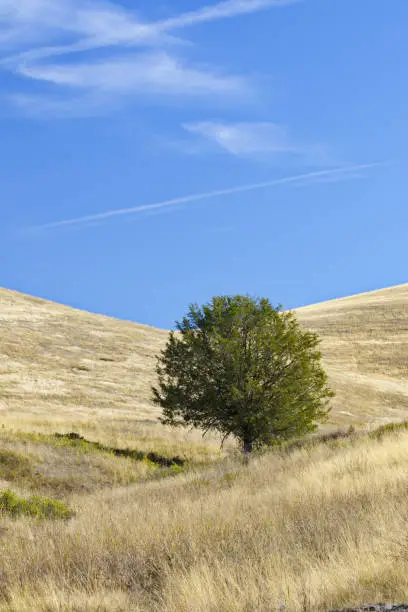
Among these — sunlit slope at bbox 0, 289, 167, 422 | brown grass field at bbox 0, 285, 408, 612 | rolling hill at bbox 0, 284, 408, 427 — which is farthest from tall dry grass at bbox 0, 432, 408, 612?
sunlit slope at bbox 0, 289, 167, 422

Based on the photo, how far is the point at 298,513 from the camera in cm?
875

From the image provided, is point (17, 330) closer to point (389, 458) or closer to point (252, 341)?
point (252, 341)

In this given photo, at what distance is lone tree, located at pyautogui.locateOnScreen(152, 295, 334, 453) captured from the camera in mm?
26828

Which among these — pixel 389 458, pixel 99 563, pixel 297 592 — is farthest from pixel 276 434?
pixel 297 592

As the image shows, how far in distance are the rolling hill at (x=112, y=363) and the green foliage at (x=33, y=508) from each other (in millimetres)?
18352

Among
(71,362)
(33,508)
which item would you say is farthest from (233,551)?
(71,362)

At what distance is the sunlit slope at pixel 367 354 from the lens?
179ft

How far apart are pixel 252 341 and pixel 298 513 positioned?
62.3ft

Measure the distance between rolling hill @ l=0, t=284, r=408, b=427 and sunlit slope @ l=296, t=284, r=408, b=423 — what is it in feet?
0.37

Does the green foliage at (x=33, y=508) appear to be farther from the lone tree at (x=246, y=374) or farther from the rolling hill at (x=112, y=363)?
the rolling hill at (x=112, y=363)

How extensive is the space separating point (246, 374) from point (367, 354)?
52.3 m

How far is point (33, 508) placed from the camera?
13.5 m

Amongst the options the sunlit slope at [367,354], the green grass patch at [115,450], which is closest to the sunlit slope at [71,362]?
the green grass patch at [115,450]

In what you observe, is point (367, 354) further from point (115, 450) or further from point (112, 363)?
point (115, 450)
